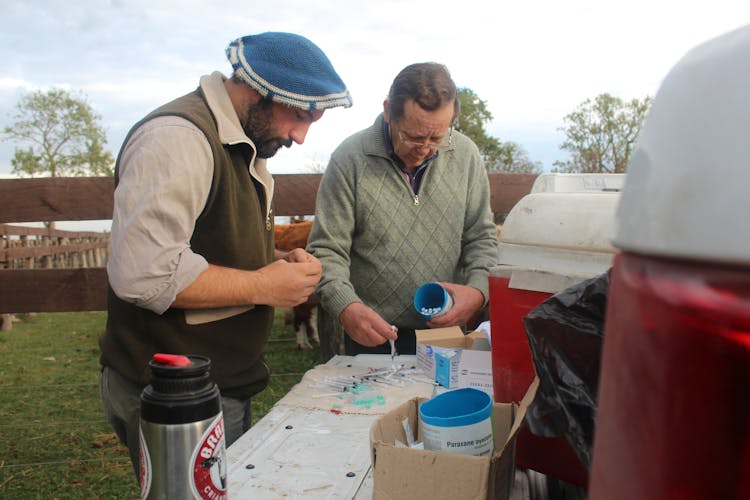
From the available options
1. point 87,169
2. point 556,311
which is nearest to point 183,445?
point 556,311

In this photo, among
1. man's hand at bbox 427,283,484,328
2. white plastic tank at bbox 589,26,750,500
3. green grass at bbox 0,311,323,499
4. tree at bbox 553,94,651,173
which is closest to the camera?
white plastic tank at bbox 589,26,750,500

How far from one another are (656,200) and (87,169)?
3268cm

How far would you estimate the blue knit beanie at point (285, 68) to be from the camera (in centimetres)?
175

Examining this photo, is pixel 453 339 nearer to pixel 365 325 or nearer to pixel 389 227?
pixel 365 325

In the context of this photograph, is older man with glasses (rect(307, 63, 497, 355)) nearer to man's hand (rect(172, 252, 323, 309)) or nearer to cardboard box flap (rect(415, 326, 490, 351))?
cardboard box flap (rect(415, 326, 490, 351))

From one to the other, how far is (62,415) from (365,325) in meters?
3.95

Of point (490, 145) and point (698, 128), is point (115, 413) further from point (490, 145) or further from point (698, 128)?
point (490, 145)

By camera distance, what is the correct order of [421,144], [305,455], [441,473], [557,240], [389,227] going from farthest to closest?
[389,227], [421,144], [305,455], [557,240], [441,473]

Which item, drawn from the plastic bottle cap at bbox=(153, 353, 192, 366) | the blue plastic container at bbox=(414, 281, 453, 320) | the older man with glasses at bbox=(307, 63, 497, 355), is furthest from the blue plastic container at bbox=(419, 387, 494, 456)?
the older man with glasses at bbox=(307, 63, 497, 355)

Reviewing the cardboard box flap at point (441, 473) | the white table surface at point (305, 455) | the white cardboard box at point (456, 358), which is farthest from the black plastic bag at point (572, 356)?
the white cardboard box at point (456, 358)

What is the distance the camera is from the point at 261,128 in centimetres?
186

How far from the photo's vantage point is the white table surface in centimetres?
125

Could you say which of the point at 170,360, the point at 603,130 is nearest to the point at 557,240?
the point at 170,360

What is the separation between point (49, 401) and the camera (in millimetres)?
5496
